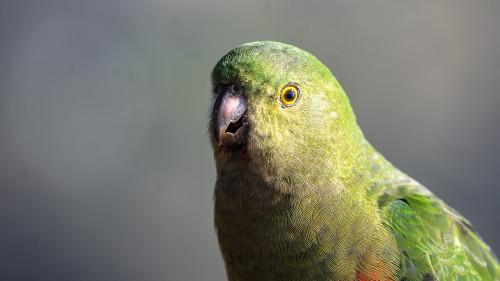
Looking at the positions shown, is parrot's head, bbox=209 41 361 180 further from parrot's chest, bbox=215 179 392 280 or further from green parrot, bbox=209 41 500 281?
parrot's chest, bbox=215 179 392 280

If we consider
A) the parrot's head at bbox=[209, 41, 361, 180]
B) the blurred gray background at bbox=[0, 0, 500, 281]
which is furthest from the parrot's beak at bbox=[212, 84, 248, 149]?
the blurred gray background at bbox=[0, 0, 500, 281]

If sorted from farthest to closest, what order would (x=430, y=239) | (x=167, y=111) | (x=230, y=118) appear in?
(x=167, y=111) → (x=430, y=239) → (x=230, y=118)

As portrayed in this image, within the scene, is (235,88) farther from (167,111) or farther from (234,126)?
(167,111)

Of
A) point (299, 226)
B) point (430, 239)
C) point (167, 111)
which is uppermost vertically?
point (167, 111)

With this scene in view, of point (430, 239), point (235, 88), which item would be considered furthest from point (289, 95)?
point (430, 239)

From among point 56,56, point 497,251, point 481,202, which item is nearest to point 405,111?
point 481,202

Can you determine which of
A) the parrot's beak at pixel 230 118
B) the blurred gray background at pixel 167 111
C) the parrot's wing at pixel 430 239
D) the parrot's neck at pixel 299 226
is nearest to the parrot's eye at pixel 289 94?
the parrot's beak at pixel 230 118

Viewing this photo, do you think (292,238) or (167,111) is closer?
(292,238)
